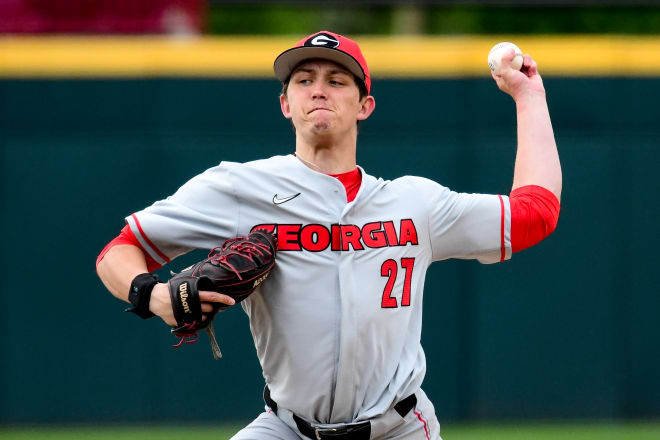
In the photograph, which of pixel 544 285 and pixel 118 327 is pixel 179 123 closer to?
pixel 118 327

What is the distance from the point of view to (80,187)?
7.13 metres

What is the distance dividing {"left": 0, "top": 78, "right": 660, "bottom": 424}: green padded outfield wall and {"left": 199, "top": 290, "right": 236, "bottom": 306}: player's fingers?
4.14 meters

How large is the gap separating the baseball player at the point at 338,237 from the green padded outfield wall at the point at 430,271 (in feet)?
12.3

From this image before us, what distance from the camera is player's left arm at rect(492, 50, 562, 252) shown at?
3.26 m

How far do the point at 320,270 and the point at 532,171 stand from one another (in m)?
0.72

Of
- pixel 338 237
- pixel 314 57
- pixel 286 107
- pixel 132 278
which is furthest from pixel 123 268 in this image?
pixel 314 57

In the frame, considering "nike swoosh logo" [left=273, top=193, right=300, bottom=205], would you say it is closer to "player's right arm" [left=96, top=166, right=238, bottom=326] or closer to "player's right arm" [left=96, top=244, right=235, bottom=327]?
"player's right arm" [left=96, top=166, right=238, bottom=326]

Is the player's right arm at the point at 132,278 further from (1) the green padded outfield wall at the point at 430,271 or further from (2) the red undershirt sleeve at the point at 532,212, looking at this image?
(1) the green padded outfield wall at the point at 430,271

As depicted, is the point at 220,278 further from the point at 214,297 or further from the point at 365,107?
the point at 365,107

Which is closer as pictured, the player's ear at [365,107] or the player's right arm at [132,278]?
the player's right arm at [132,278]

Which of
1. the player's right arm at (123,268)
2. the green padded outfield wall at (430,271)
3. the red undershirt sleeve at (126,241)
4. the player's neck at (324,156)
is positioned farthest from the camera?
the green padded outfield wall at (430,271)

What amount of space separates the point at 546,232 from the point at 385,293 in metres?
0.54

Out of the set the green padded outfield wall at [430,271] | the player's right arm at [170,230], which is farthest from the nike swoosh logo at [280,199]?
the green padded outfield wall at [430,271]

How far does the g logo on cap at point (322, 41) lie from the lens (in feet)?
10.7
